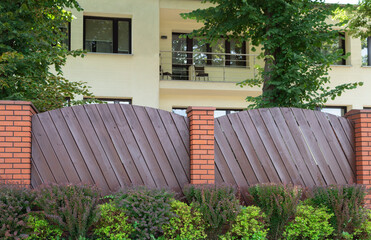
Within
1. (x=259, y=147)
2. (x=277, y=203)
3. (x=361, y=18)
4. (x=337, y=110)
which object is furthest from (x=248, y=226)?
(x=337, y=110)

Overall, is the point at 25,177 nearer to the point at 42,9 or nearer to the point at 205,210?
the point at 205,210

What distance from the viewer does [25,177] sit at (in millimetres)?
6688

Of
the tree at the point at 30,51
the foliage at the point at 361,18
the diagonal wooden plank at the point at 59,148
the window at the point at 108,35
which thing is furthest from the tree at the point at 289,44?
the window at the point at 108,35

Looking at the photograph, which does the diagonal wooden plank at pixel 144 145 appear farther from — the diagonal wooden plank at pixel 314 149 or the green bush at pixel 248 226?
the diagonal wooden plank at pixel 314 149

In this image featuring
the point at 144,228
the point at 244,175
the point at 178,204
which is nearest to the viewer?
the point at 144,228

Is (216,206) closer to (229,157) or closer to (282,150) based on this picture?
(229,157)

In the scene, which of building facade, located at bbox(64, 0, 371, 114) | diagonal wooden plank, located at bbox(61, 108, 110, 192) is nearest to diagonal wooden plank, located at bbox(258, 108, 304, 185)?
diagonal wooden plank, located at bbox(61, 108, 110, 192)

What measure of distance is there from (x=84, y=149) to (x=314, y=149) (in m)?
4.01

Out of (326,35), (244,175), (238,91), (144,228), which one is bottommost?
(144,228)

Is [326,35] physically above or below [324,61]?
above

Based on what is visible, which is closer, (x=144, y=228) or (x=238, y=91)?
(x=144, y=228)

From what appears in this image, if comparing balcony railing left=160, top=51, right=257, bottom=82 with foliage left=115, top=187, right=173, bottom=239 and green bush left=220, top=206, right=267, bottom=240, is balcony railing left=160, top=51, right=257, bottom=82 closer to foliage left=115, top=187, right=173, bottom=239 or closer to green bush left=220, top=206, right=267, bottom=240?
green bush left=220, top=206, right=267, bottom=240

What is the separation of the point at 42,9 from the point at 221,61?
10006 mm

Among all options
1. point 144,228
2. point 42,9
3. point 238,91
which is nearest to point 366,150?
point 144,228
